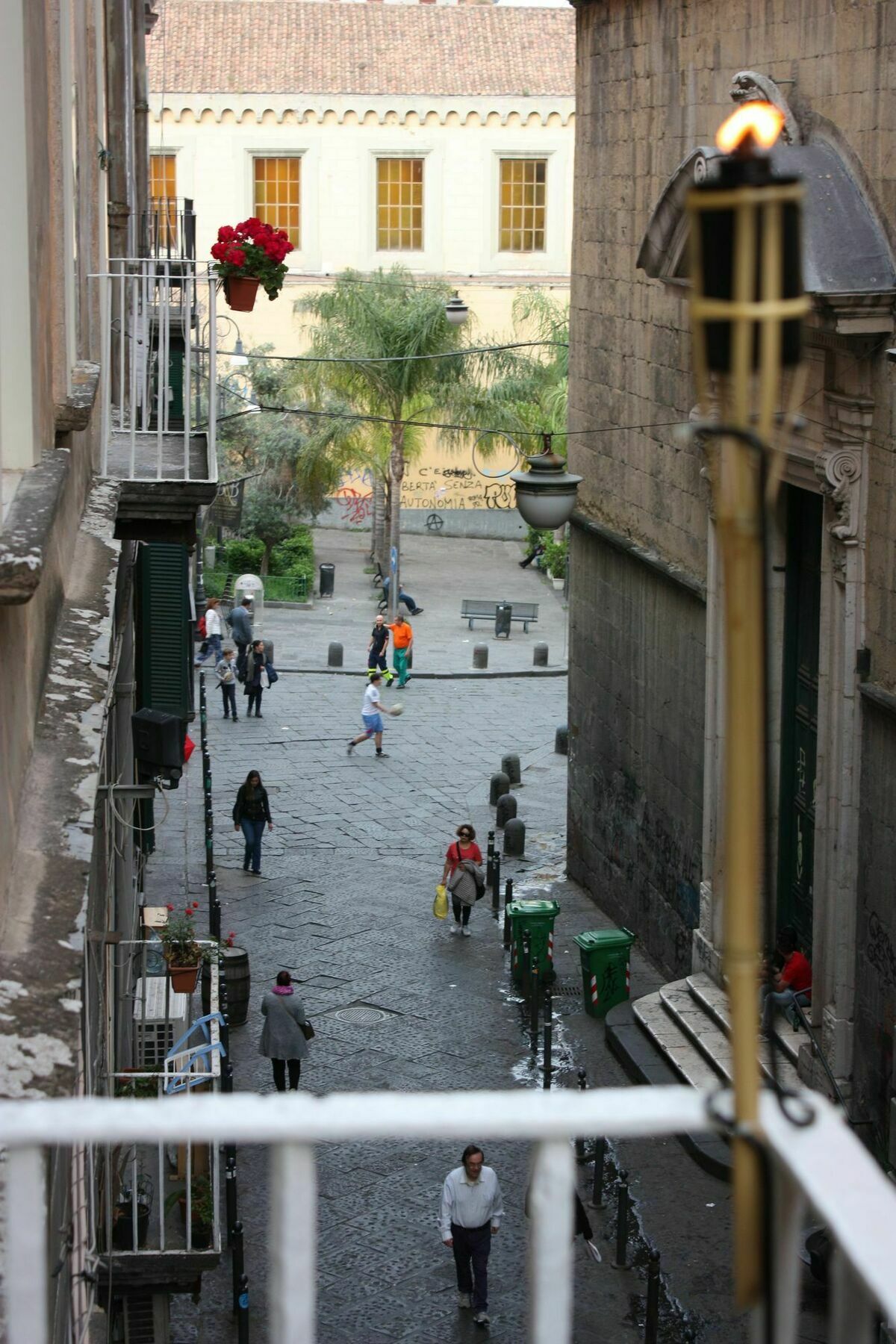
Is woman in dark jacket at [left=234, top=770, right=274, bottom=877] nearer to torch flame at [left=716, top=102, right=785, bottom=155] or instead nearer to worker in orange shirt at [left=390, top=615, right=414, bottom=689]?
worker in orange shirt at [left=390, top=615, right=414, bottom=689]

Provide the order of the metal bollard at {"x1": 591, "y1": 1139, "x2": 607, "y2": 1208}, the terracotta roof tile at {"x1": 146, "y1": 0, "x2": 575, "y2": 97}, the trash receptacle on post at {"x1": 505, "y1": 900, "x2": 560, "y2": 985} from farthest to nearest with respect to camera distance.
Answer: the terracotta roof tile at {"x1": 146, "y1": 0, "x2": 575, "y2": 97}, the trash receptacle on post at {"x1": 505, "y1": 900, "x2": 560, "y2": 985}, the metal bollard at {"x1": 591, "y1": 1139, "x2": 607, "y2": 1208}

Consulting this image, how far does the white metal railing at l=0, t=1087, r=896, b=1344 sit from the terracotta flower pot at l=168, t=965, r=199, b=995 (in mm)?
10926

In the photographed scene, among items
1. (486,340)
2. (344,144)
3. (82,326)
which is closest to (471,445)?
(486,340)

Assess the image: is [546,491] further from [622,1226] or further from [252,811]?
[622,1226]

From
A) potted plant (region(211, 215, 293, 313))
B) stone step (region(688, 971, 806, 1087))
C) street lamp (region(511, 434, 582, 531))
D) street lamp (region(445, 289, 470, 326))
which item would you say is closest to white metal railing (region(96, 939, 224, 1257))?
stone step (region(688, 971, 806, 1087))

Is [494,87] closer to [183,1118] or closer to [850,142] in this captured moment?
[850,142]

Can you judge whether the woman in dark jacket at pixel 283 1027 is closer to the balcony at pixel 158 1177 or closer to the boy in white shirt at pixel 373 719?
the balcony at pixel 158 1177

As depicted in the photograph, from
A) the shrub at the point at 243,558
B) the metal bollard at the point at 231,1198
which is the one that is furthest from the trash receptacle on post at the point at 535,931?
the shrub at the point at 243,558

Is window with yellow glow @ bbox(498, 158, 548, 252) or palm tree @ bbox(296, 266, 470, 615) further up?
window with yellow glow @ bbox(498, 158, 548, 252)

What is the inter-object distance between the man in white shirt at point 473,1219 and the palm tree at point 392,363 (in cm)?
2420

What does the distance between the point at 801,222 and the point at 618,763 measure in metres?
15.5

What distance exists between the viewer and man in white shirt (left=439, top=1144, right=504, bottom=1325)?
977cm

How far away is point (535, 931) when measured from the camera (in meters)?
15.4

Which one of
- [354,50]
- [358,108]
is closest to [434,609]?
[358,108]
